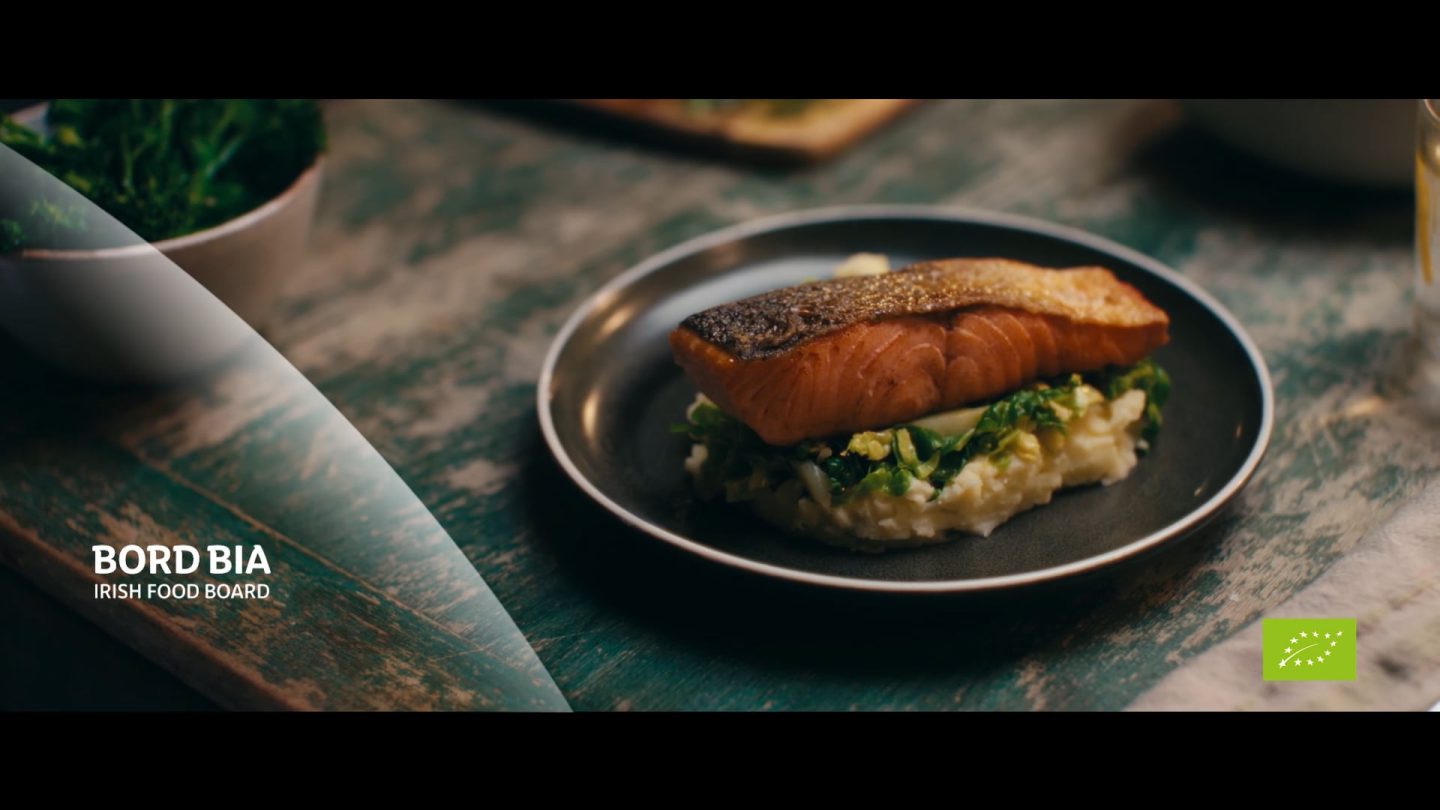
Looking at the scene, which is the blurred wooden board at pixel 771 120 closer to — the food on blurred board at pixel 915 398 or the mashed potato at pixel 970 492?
the food on blurred board at pixel 915 398

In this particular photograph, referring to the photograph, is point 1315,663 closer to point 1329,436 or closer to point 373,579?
point 1329,436

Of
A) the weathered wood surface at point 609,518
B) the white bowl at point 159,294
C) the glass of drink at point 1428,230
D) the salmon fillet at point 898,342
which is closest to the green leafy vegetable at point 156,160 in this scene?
the white bowl at point 159,294

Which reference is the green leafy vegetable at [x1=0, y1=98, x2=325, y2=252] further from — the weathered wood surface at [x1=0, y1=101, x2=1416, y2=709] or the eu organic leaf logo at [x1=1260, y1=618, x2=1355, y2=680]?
the eu organic leaf logo at [x1=1260, y1=618, x2=1355, y2=680]

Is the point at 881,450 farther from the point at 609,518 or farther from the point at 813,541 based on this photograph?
the point at 609,518

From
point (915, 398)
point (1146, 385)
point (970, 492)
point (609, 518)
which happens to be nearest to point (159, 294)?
point (609, 518)

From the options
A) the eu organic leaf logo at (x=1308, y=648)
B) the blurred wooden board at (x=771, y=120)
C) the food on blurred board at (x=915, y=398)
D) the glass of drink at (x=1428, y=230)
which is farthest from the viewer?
the blurred wooden board at (x=771, y=120)

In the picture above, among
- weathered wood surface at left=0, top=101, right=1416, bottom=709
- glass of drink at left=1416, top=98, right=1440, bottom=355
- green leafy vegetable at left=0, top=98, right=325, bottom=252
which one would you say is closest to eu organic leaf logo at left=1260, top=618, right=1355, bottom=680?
weathered wood surface at left=0, top=101, right=1416, bottom=709

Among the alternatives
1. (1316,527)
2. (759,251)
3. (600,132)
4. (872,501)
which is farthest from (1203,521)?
(600,132)
